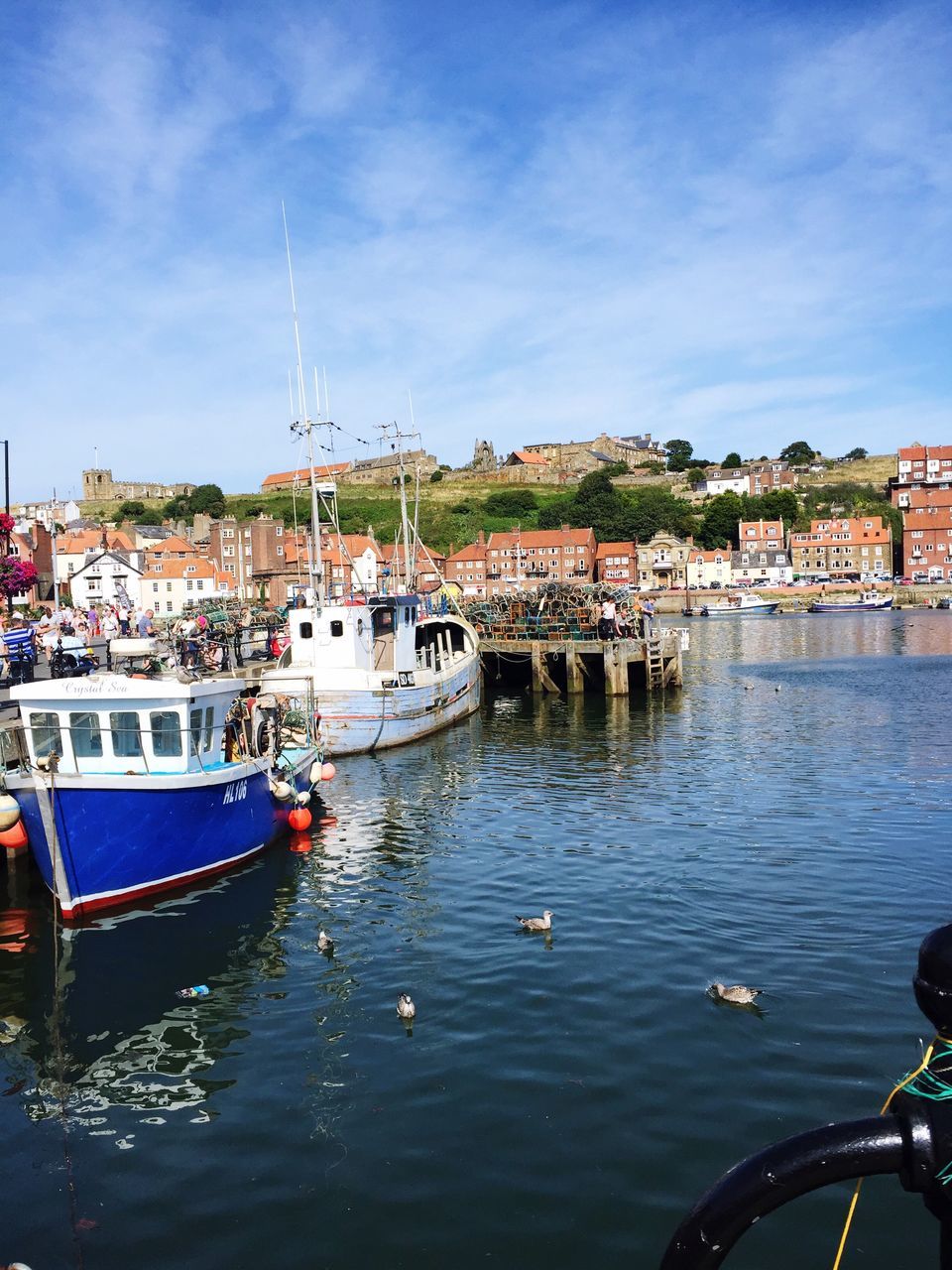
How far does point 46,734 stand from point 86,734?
2.19 feet

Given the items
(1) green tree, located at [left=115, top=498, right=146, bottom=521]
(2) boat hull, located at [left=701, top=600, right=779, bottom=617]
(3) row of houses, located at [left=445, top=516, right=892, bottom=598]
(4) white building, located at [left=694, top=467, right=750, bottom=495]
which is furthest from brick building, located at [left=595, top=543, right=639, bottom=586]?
(1) green tree, located at [left=115, top=498, right=146, bottom=521]

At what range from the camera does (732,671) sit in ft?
195

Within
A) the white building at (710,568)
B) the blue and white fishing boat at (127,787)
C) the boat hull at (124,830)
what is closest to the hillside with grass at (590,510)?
the white building at (710,568)

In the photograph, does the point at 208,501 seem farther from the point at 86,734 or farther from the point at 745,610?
the point at 86,734

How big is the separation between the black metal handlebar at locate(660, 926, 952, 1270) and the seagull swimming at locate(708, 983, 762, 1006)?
10668 millimetres

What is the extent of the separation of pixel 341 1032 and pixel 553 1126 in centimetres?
336

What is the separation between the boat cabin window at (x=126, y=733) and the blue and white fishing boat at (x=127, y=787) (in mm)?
18

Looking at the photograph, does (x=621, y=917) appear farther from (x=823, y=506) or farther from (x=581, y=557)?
(x=823, y=506)

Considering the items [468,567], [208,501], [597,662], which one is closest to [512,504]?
[468,567]

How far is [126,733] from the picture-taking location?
1722cm

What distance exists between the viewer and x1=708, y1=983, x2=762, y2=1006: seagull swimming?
40.1ft

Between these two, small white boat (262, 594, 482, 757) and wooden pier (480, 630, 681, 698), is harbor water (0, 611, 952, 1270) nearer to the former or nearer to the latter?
small white boat (262, 594, 482, 757)

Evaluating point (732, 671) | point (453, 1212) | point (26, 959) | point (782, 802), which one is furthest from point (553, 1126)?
point (732, 671)

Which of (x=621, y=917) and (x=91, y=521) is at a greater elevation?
(x=91, y=521)
